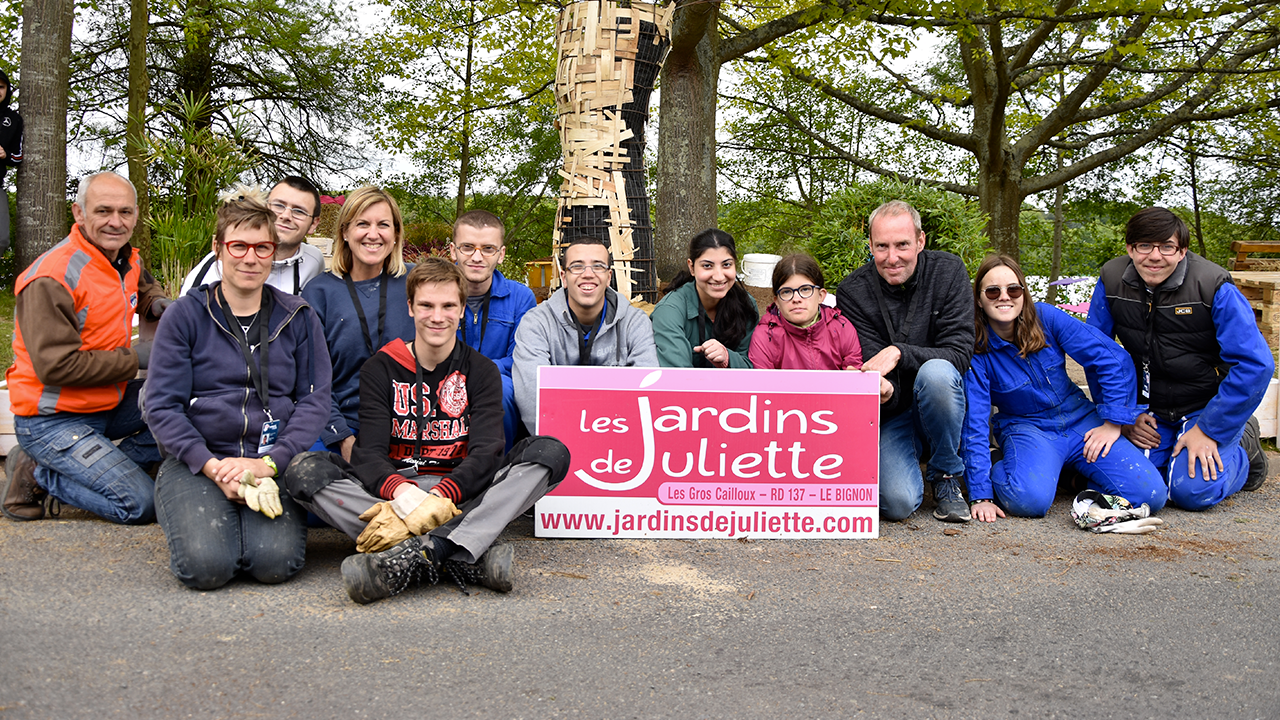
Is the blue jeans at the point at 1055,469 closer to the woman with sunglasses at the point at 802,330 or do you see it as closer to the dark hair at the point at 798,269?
the woman with sunglasses at the point at 802,330

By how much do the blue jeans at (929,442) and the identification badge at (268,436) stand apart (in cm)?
284

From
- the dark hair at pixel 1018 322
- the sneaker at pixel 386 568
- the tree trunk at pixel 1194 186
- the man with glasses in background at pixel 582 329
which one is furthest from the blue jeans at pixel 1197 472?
the tree trunk at pixel 1194 186

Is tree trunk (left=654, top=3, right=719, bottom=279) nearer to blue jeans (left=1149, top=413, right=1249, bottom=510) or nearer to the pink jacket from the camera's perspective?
the pink jacket

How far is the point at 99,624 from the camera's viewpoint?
10.1 feet

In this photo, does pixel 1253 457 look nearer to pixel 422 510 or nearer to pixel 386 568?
pixel 422 510

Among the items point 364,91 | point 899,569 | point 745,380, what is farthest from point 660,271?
point 364,91

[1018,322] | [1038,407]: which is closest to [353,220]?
[1018,322]

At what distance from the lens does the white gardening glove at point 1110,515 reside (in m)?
4.41

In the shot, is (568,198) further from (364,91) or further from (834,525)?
(364,91)

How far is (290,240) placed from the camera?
15.8 ft

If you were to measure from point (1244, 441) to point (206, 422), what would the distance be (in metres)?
5.17

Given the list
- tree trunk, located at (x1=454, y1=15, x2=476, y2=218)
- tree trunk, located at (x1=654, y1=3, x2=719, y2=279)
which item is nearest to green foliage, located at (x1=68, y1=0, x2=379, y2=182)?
tree trunk, located at (x1=454, y1=15, x2=476, y2=218)

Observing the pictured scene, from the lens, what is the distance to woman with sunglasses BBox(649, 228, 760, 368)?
492 centimetres

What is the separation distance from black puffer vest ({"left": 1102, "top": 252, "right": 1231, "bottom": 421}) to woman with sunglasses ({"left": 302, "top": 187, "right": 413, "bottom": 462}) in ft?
12.1
